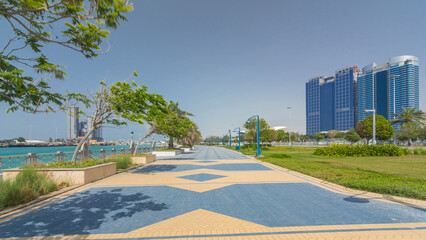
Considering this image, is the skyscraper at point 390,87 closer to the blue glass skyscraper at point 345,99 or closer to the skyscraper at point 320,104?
the blue glass skyscraper at point 345,99

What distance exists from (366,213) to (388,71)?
551 feet

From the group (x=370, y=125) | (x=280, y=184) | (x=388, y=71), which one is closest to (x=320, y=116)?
(x=388, y=71)

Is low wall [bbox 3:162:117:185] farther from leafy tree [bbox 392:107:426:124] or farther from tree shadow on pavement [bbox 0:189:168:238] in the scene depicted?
leafy tree [bbox 392:107:426:124]

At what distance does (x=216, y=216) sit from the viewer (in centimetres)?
519

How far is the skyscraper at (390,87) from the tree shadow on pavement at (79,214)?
151 meters

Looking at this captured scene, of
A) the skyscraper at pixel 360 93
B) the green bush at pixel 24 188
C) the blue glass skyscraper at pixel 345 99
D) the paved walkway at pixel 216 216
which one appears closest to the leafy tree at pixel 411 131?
the skyscraper at pixel 360 93

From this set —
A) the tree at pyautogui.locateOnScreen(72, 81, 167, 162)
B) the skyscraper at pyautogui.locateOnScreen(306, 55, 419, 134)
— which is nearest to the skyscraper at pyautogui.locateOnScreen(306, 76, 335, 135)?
the skyscraper at pyautogui.locateOnScreen(306, 55, 419, 134)

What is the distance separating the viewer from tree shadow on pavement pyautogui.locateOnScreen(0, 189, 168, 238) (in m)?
4.33

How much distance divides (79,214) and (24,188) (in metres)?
2.64

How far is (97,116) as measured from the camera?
11.6 m

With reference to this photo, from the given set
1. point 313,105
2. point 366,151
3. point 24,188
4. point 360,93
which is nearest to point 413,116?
point 366,151

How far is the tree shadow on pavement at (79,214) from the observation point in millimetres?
4332

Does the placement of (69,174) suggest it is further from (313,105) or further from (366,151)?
(313,105)

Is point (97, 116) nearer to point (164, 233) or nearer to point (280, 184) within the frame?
point (164, 233)
